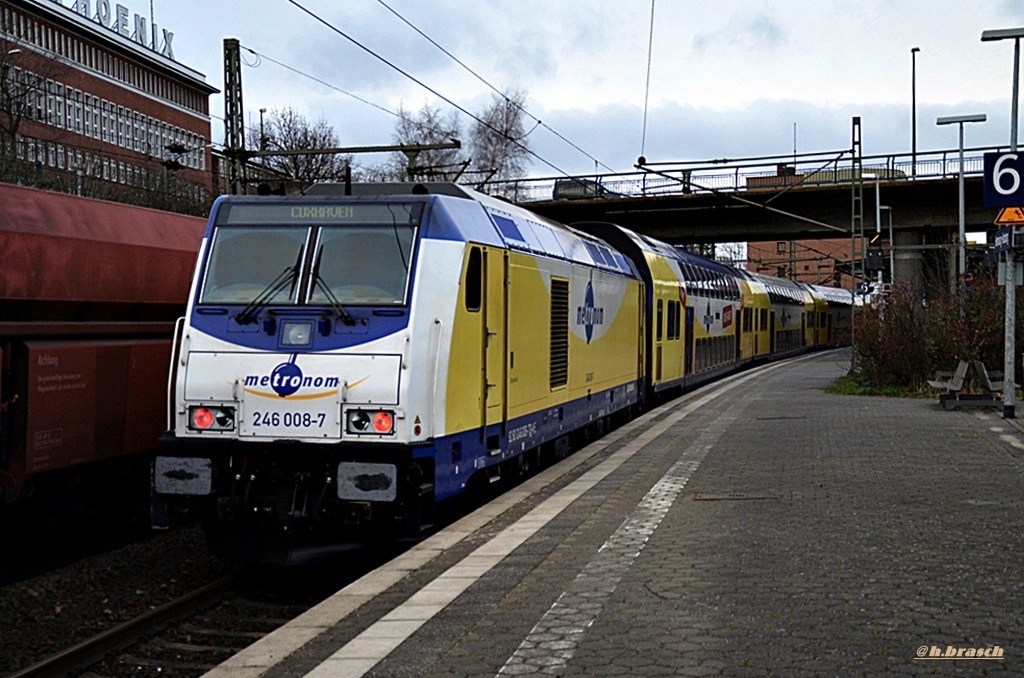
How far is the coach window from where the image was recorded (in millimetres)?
9930

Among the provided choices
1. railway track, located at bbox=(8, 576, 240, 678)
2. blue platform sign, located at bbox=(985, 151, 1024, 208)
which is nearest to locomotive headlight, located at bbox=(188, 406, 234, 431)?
railway track, located at bbox=(8, 576, 240, 678)

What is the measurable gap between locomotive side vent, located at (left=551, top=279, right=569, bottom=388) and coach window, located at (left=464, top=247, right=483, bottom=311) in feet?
9.33

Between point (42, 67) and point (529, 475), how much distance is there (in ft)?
128

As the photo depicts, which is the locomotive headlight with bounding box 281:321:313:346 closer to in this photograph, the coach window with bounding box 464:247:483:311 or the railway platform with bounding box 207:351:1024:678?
the coach window with bounding box 464:247:483:311

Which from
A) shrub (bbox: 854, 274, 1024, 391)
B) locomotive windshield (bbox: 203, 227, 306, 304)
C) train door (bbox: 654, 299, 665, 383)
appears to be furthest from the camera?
shrub (bbox: 854, 274, 1024, 391)

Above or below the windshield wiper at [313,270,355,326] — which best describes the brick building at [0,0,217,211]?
above

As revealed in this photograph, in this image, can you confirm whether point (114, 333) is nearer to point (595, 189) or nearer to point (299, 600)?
point (299, 600)

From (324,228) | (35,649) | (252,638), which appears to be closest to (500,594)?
(252,638)

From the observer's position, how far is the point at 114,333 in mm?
11055

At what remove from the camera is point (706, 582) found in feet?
24.1

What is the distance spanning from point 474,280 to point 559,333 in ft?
11.2

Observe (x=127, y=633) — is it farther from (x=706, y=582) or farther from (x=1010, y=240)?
(x=1010, y=240)

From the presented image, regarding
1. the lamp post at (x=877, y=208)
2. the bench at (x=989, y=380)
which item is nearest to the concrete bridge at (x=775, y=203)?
the lamp post at (x=877, y=208)

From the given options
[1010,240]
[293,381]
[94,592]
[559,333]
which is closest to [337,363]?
[293,381]
